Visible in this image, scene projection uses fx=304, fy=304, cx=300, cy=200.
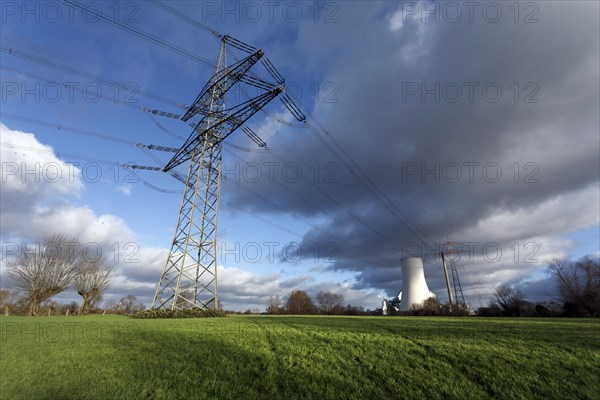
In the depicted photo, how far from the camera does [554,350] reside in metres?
9.23

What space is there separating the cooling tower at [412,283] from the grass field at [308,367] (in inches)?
2495

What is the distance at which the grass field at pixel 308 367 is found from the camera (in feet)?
22.4

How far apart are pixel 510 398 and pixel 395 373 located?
240cm

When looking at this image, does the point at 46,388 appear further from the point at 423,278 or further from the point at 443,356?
the point at 423,278

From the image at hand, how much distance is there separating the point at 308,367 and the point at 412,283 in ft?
229

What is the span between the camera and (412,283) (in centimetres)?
7100

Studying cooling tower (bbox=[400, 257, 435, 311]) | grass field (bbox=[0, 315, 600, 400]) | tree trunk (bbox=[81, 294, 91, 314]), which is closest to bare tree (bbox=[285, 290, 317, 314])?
cooling tower (bbox=[400, 257, 435, 311])

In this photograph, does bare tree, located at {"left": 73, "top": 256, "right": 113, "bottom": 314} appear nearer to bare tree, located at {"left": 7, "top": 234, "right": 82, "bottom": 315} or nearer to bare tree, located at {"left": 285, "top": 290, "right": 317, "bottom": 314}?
bare tree, located at {"left": 7, "top": 234, "right": 82, "bottom": 315}

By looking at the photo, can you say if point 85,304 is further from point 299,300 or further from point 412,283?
point 299,300

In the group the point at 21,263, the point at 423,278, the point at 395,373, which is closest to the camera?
the point at 395,373

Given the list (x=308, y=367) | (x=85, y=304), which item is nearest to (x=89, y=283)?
(x=85, y=304)

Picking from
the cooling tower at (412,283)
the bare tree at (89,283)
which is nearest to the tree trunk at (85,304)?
the bare tree at (89,283)

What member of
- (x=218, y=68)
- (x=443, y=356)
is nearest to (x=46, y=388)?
(x=443, y=356)

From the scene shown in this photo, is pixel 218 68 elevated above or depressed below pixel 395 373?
above
